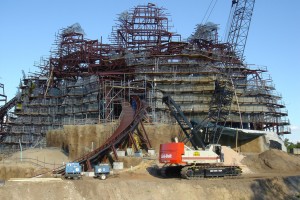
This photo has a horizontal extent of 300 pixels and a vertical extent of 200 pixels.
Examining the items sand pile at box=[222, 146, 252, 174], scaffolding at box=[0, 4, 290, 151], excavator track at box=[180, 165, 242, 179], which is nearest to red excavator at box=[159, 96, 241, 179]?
excavator track at box=[180, 165, 242, 179]

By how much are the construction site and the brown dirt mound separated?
16 cm

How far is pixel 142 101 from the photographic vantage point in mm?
75625

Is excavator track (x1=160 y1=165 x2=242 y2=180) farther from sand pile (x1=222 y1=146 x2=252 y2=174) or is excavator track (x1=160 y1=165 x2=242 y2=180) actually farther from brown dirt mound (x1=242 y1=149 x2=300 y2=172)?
brown dirt mound (x1=242 y1=149 x2=300 y2=172)

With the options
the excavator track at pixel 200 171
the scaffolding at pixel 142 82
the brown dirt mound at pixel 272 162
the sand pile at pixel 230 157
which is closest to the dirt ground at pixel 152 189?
the excavator track at pixel 200 171

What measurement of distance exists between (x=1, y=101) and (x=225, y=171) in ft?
252

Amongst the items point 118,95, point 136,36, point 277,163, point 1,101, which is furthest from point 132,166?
point 1,101

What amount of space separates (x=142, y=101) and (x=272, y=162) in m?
26.3

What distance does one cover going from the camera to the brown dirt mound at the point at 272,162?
5684 centimetres

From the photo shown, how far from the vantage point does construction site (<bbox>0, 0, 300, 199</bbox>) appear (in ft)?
213

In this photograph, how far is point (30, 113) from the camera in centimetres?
10019

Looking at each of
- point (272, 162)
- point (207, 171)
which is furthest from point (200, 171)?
point (272, 162)

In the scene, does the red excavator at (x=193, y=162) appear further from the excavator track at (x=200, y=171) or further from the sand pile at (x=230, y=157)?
the sand pile at (x=230, y=157)

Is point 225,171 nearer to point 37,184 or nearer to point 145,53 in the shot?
point 37,184

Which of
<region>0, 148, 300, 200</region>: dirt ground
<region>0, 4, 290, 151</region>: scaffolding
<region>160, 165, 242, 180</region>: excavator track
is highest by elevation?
<region>0, 4, 290, 151</region>: scaffolding
